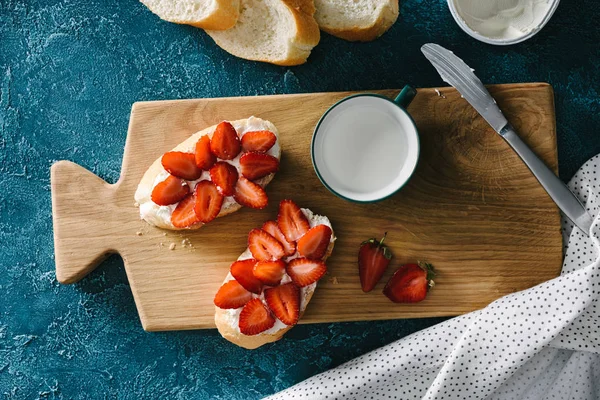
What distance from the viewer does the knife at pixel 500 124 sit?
162 cm

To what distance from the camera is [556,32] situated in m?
1.76

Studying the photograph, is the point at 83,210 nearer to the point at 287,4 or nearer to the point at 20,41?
the point at 20,41

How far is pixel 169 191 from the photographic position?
161 cm

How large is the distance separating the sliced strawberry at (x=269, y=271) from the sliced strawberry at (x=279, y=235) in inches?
1.7

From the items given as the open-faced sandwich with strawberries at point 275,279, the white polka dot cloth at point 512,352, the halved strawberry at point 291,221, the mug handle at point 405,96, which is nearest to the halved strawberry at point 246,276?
the open-faced sandwich with strawberries at point 275,279

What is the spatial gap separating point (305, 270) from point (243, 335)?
0.24 meters

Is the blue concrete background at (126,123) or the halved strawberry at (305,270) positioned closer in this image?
the halved strawberry at (305,270)

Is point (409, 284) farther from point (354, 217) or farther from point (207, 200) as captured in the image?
point (207, 200)

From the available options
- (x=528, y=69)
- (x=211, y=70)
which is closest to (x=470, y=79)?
(x=528, y=69)

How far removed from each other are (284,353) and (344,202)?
48 cm

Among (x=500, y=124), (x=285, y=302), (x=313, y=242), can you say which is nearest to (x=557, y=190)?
(x=500, y=124)

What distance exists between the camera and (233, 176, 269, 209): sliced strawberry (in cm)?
161

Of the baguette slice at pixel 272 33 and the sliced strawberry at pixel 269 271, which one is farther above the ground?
the baguette slice at pixel 272 33

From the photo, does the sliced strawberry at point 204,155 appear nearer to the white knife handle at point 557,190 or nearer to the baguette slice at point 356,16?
the baguette slice at point 356,16
